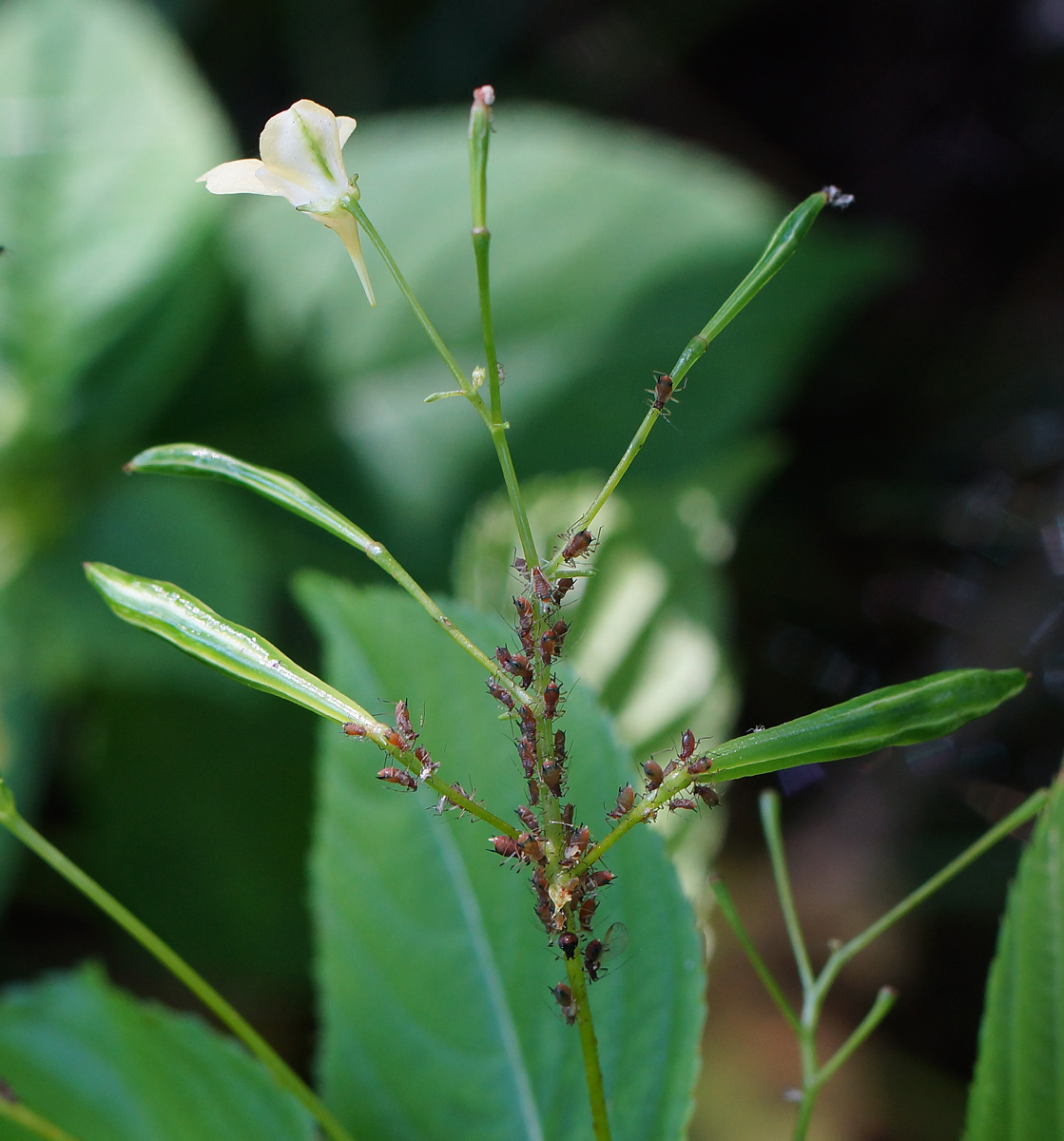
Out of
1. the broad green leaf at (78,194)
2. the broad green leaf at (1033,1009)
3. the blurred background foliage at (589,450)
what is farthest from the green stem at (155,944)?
the broad green leaf at (78,194)

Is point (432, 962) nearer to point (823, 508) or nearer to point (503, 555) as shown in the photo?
point (503, 555)

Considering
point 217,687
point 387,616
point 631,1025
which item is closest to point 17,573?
point 217,687

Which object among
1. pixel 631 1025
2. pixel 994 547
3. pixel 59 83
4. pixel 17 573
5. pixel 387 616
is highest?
pixel 59 83

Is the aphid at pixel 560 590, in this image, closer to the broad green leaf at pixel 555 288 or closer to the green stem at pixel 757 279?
the green stem at pixel 757 279

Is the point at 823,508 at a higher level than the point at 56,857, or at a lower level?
higher

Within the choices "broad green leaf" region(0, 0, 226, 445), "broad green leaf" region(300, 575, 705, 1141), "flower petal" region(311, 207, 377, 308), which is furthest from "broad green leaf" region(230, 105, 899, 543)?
"flower petal" region(311, 207, 377, 308)
